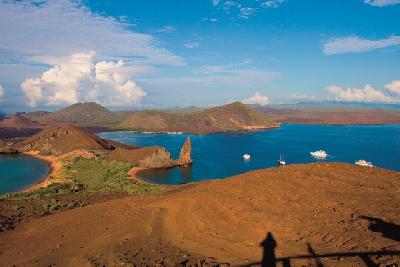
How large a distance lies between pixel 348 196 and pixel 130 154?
5743 cm

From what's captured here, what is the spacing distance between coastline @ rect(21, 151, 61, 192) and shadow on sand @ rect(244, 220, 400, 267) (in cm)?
4089

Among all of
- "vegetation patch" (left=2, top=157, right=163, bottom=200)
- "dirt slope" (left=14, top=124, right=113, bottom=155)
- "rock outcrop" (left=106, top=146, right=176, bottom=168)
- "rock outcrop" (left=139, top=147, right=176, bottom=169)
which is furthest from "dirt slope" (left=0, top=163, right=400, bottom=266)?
"dirt slope" (left=14, top=124, right=113, bottom=155)

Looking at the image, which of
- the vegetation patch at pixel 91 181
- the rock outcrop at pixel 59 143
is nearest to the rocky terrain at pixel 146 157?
the vegetation patch at pixel 91 181

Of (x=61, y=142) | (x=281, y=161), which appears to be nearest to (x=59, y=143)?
(x=61, y=142)

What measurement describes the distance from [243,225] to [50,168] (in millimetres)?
57733

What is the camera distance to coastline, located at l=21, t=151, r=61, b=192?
4907 cm

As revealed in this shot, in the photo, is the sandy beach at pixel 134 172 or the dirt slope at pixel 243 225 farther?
the sandy beach at pixel 134 172

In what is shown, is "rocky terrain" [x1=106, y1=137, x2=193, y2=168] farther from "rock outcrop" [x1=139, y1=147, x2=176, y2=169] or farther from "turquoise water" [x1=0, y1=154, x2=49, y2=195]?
"turquoise water" [x1=0, y1=154, x2=49, y2=195]

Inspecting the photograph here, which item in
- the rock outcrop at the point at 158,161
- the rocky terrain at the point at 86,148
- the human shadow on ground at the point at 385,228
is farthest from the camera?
the rocky terrain at the point at 86,148

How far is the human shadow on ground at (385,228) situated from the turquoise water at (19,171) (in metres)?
45.8

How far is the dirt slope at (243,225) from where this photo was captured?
13.9 meters

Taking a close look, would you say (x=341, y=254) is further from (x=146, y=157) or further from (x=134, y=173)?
(x=146, y=157)

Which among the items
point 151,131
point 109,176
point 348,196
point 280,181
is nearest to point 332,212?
point 348,196

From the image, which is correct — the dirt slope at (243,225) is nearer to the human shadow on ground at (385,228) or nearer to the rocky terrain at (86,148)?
the human shadow on ground at (385,228)
